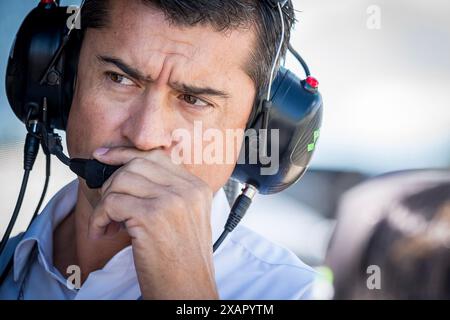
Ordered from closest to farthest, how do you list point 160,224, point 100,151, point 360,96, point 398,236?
point 398,236
point 160,224
point 100,151
point 360,96

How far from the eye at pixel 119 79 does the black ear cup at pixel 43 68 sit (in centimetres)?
11

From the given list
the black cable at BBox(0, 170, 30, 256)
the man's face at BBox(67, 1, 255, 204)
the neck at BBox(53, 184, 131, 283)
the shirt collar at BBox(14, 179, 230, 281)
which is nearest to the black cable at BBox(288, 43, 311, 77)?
the man's face at BBox(67, 1, 255, 204)

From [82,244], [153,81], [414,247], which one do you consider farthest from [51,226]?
[414,247]

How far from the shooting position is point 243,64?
4.66 ft

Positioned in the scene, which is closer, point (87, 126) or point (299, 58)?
point (87, 126)

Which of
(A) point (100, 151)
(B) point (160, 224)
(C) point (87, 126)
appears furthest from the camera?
(C) point (87, 126)

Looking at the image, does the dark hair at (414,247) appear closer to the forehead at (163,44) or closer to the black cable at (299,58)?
the forehead at (163,44)

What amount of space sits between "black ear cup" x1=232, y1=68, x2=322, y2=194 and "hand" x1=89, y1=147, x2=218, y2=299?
1.26 ft

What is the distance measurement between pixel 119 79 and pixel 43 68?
0.64 ft

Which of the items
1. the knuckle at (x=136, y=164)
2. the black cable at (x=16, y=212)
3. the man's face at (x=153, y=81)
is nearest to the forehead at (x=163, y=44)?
the man's face at (x=153, y=81)

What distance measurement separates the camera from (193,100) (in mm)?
1383

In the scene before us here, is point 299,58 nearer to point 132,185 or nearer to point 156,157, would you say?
point 156,157

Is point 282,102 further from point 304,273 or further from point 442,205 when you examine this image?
point 442,205
